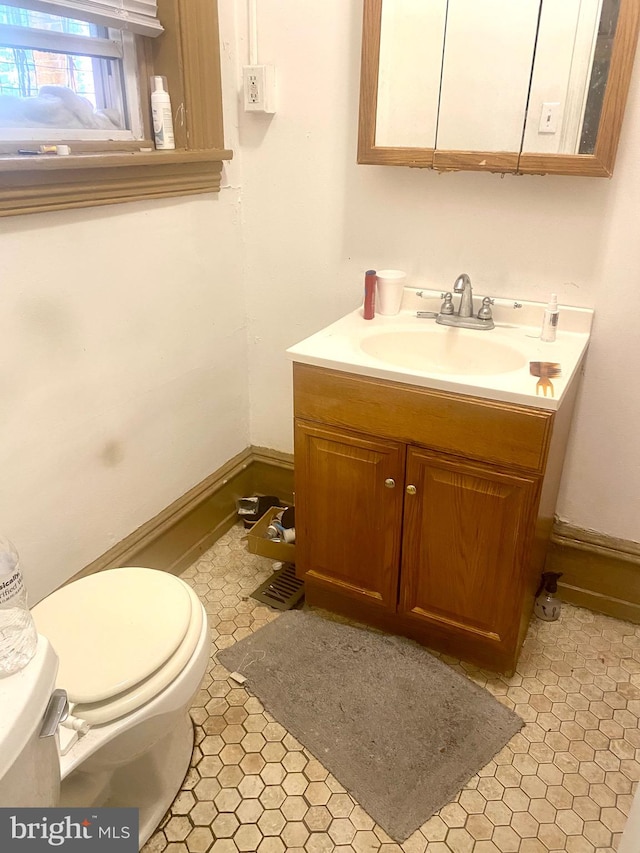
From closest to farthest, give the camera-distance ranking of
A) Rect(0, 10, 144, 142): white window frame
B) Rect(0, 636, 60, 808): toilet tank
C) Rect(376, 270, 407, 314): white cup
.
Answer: Rect(0, 636, 60, 808): toilet tank
Rect(0, 10, 144, 142): white window frame
Rect(376, 270, 407, 314): white cup

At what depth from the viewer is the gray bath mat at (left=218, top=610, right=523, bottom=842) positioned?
1369 millimetres

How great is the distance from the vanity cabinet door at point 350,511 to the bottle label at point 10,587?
0.89 meters

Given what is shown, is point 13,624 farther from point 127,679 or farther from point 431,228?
point 431,228

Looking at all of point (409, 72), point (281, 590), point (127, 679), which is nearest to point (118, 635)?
point (127, 679)

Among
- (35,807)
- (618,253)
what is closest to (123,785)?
(35,807)

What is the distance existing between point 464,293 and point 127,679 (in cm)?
121

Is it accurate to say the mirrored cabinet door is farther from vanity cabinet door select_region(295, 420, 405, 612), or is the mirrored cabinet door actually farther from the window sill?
vanity cabinet door select_region(295, 420, 405, 612)

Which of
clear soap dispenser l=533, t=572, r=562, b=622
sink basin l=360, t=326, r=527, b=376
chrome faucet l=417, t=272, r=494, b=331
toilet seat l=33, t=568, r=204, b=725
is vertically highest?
chrome faucet l=417, t=272, r=494, b=331

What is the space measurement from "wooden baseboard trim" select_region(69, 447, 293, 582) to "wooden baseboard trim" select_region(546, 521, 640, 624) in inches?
36.0

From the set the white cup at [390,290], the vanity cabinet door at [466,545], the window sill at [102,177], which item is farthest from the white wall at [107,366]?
the vanity cabinet door at [466,545]

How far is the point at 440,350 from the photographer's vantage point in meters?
1.71

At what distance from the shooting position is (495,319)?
1.74 metres

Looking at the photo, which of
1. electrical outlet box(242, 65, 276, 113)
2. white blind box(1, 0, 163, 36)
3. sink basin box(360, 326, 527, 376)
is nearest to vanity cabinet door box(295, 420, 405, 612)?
sink basin box(360, 326, 527, 376)

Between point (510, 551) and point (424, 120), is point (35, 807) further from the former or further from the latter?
point (424, 120)
